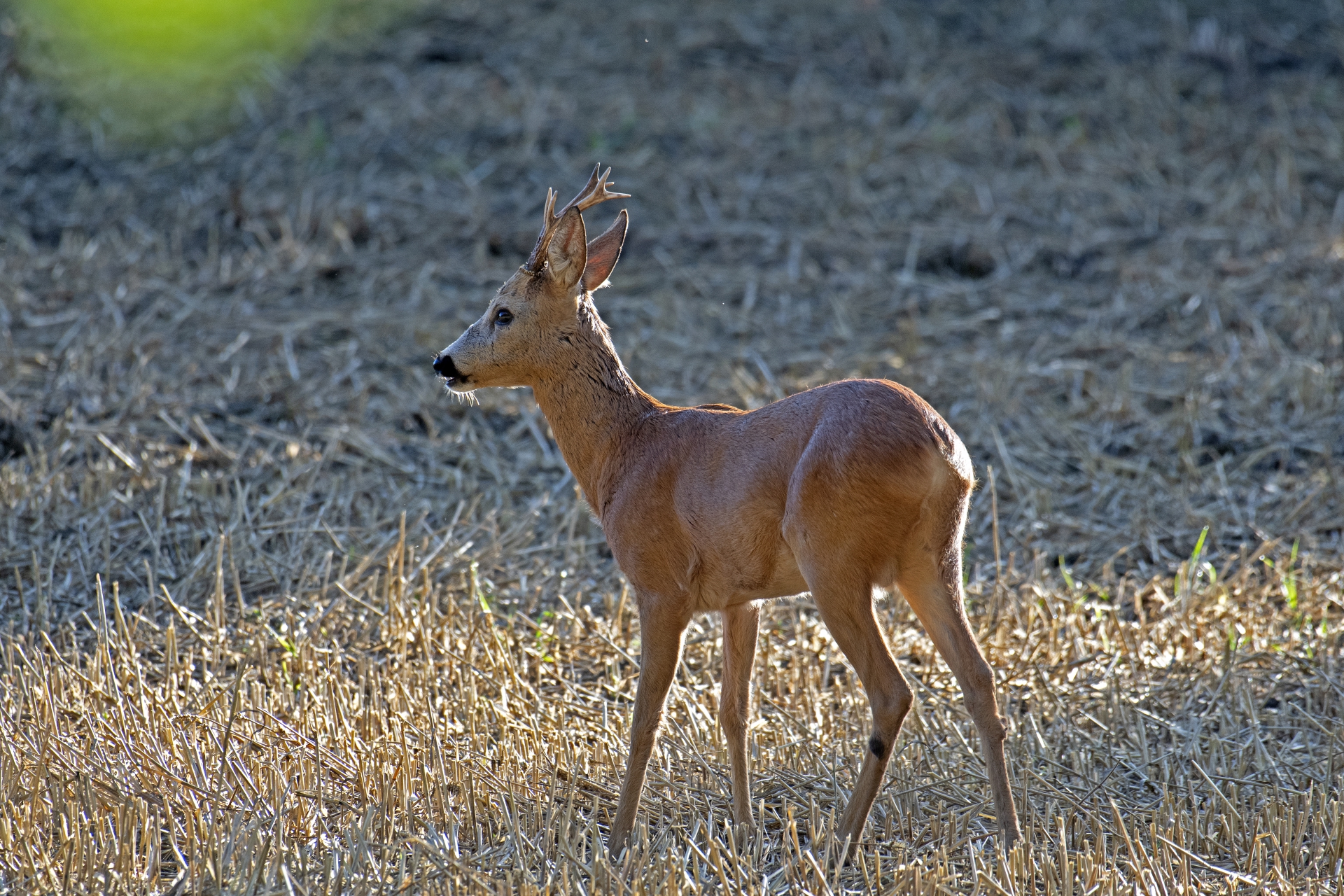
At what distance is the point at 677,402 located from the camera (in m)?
9.41

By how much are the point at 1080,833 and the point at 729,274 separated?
7.22 m

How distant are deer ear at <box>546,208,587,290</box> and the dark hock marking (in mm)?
507

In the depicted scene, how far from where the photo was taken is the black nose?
547 centimetres

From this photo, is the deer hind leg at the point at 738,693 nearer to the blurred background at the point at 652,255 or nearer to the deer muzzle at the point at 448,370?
the deer muzzle at the point at 448,370

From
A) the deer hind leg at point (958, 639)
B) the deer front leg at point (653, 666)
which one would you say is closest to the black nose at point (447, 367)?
the deer front leg at point (653, 666)

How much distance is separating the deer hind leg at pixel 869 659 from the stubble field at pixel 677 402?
34cm

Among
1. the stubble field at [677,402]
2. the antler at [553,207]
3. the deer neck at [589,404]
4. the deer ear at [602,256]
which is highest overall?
the antler at [553,207]

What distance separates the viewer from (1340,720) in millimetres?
5785

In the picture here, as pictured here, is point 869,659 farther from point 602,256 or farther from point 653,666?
point 602,256

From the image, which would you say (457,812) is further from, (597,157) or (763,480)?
(597,157)

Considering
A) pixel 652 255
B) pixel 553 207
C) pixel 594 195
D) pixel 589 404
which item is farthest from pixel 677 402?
pixel 553 207

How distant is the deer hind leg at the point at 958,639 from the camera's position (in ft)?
15.6

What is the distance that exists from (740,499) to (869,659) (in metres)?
0.71

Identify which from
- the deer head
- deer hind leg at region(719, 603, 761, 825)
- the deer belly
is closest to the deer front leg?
the deer belly
